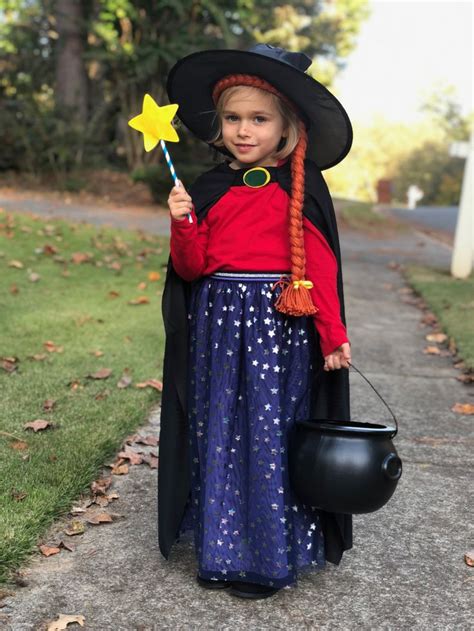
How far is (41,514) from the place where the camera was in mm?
3014

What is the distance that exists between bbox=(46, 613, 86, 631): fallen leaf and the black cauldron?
0.79m

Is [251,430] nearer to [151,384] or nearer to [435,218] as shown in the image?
[151,384]

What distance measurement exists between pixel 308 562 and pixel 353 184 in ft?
160

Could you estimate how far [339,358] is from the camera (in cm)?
265

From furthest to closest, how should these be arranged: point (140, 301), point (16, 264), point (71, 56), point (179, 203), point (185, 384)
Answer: point (71, 56)
point (16, 264)
point (140, 301)
point (185, 384)
point (179, 203)

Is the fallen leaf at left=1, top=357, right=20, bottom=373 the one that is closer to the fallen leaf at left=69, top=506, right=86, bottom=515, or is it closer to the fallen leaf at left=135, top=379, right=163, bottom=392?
the fallen leaf at left=135, top=379, right=163, bottom=392

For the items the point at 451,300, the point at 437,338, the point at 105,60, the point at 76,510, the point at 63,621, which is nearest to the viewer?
the point at 63,621

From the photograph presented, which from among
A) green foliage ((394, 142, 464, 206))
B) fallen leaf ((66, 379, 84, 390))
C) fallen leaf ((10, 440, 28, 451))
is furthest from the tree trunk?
green foliage ((394, 142, 464, 206))

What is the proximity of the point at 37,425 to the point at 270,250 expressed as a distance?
76.3 inches

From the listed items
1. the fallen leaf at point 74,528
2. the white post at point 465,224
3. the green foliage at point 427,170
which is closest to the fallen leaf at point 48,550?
the fallen leaf at point 74,528

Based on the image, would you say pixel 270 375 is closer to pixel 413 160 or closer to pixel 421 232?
pixel 421 232

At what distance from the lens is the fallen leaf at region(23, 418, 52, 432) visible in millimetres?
4004

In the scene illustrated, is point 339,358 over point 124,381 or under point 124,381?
over

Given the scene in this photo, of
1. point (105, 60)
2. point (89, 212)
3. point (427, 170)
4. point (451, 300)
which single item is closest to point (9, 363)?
point (451, 300)
